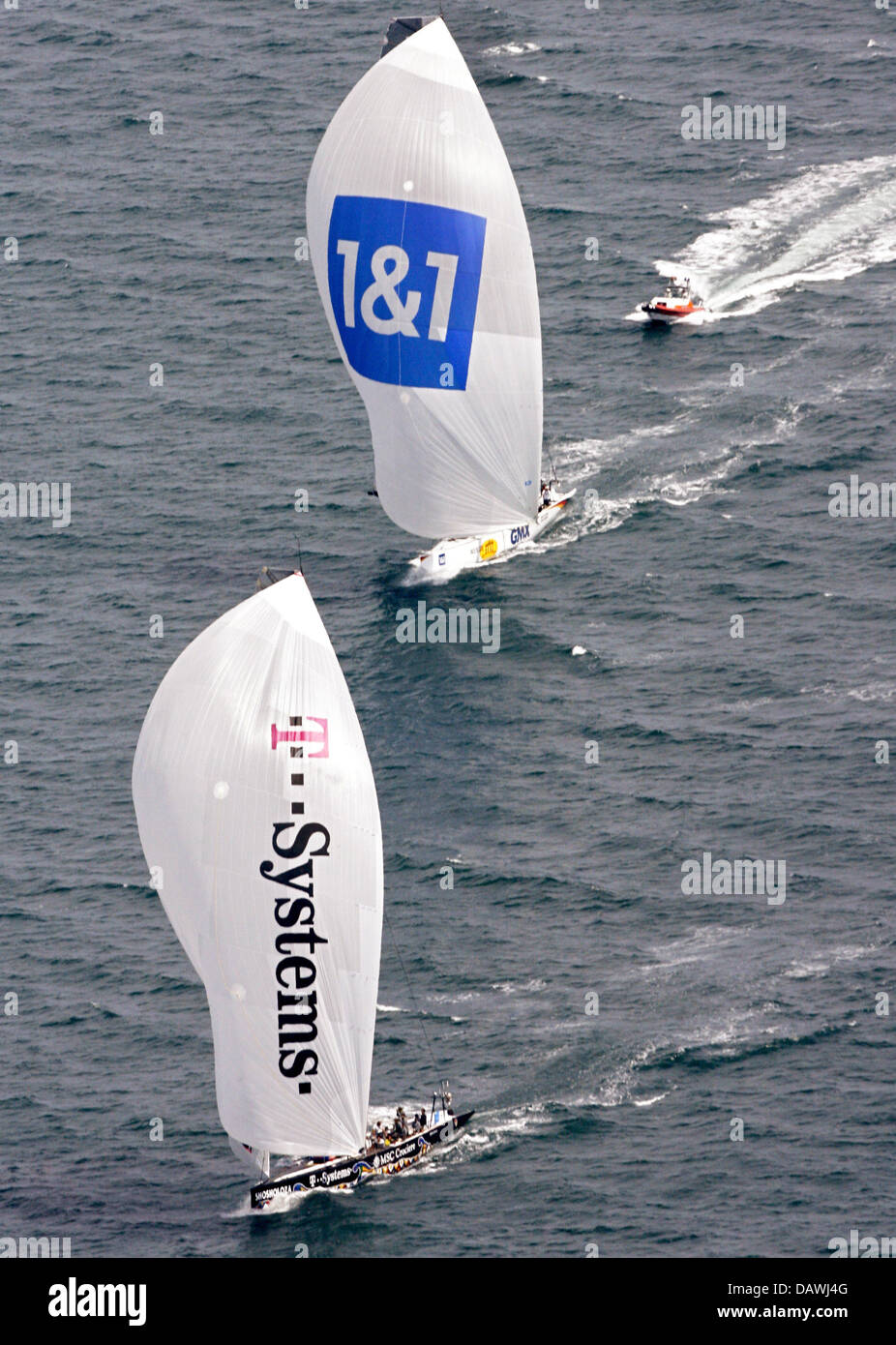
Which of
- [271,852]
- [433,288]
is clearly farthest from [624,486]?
[271,852]

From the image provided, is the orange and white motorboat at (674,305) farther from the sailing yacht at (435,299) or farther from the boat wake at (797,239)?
the sailing yacht at (435,299)

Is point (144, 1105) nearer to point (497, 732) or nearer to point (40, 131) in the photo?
point (497, 732)

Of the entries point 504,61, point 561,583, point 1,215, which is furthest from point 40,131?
point 561,583

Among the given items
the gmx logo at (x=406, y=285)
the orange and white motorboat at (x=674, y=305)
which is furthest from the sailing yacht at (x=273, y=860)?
the orange and white motorboat at (x=674, y=305)

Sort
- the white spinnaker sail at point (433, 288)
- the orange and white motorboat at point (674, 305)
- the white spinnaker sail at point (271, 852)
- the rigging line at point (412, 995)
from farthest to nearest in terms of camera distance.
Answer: the orange and white motorboat at point (674, 305)
the white spinnaker sail at point (433, 288)
the rigging line at point (412, 995)
the white spinnaker sail at point (271, 852)

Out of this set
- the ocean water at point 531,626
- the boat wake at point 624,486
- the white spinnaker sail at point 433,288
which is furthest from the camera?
the boat wake at point 624,486
